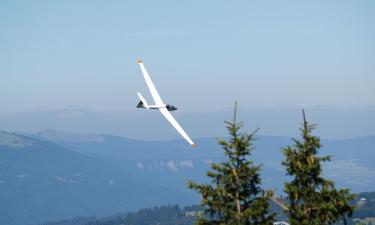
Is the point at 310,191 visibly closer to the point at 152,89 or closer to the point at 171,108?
the point at 171,108

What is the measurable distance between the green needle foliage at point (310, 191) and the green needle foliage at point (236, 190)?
1.57 metres

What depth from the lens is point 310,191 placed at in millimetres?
36531

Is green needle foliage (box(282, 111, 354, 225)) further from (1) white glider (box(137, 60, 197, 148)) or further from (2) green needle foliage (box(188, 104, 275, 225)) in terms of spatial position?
(1) white glider (box(137, 60, 197, 148))

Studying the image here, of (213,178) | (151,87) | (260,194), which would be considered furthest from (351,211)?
(151,87)

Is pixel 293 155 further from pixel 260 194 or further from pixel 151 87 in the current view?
pixel 151 87

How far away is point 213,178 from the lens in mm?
36375

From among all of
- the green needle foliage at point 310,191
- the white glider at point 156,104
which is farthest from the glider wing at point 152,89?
the green needle foliage at point 310,191

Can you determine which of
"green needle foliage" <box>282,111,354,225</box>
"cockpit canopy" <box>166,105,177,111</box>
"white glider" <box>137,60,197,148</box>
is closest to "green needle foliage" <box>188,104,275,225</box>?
"green needle foliage" <box>282,111,354,225</box>

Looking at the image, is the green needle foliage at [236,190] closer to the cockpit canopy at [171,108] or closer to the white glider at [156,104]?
the white glider at [156,104]

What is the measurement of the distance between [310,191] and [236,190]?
13.5 feet

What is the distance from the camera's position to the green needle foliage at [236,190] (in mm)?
35406

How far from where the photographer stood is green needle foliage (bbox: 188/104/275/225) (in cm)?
3541

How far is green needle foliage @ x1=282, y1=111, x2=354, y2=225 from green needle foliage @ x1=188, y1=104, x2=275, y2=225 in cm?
157

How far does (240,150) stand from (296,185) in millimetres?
3790
